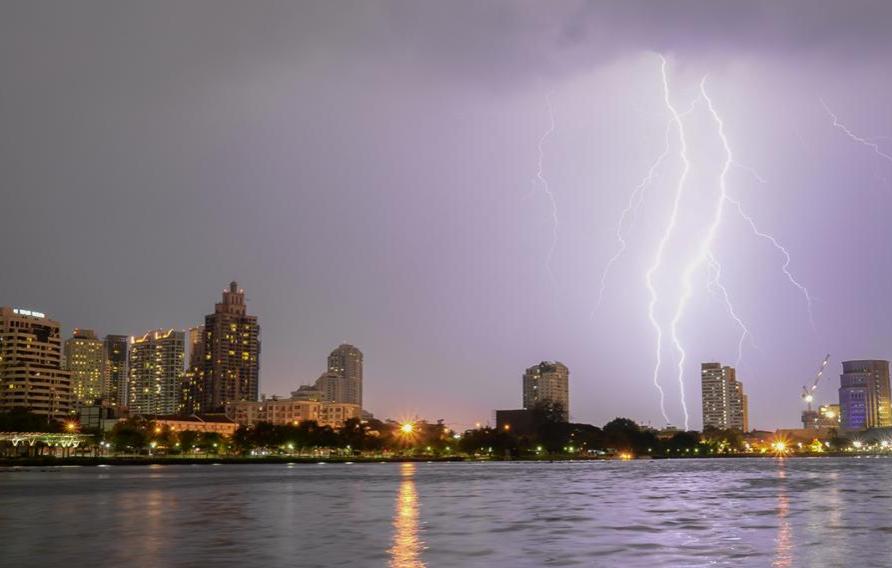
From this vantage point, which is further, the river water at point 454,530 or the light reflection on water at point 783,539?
the river water at point 454,530

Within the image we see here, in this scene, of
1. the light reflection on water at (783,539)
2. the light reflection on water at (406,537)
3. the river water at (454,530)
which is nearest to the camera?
the light reflection on water at (783,539)

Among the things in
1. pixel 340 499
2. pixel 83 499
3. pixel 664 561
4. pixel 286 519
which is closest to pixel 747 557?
pixel 664 561

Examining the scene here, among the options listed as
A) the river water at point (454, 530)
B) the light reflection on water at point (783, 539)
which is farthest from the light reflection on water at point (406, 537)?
the light reflection on water at point (783, 539)

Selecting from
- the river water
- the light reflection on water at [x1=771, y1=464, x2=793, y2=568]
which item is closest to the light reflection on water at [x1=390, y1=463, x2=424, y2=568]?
the river water

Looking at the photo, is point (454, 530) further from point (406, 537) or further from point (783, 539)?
point (783, 539)

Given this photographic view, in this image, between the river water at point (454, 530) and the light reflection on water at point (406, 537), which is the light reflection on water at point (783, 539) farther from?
the light reflection on water at point (406, 537)

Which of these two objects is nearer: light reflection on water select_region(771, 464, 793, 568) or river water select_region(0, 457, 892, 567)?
light reflection on water select_region(771, 464, 793, 568)

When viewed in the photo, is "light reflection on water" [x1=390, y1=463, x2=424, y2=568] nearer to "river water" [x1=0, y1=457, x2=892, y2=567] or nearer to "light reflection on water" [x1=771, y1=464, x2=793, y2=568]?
"river water" [x1=0, y1=457, x2=892, y2=567]

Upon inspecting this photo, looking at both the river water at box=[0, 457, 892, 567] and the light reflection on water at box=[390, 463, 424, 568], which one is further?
the river water at box=[0, 457, 892, 567]

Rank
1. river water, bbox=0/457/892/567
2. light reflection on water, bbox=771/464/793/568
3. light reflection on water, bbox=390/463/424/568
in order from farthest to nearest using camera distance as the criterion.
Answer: river water, bbox=0/457/892/567, light reflection on water, bbox=390/463/424/568, light reflection on water, bbox=771/464/793/568

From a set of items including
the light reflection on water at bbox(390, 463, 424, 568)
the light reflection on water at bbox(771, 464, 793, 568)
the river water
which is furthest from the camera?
the river water

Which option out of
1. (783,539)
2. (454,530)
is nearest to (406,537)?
(454,530)
